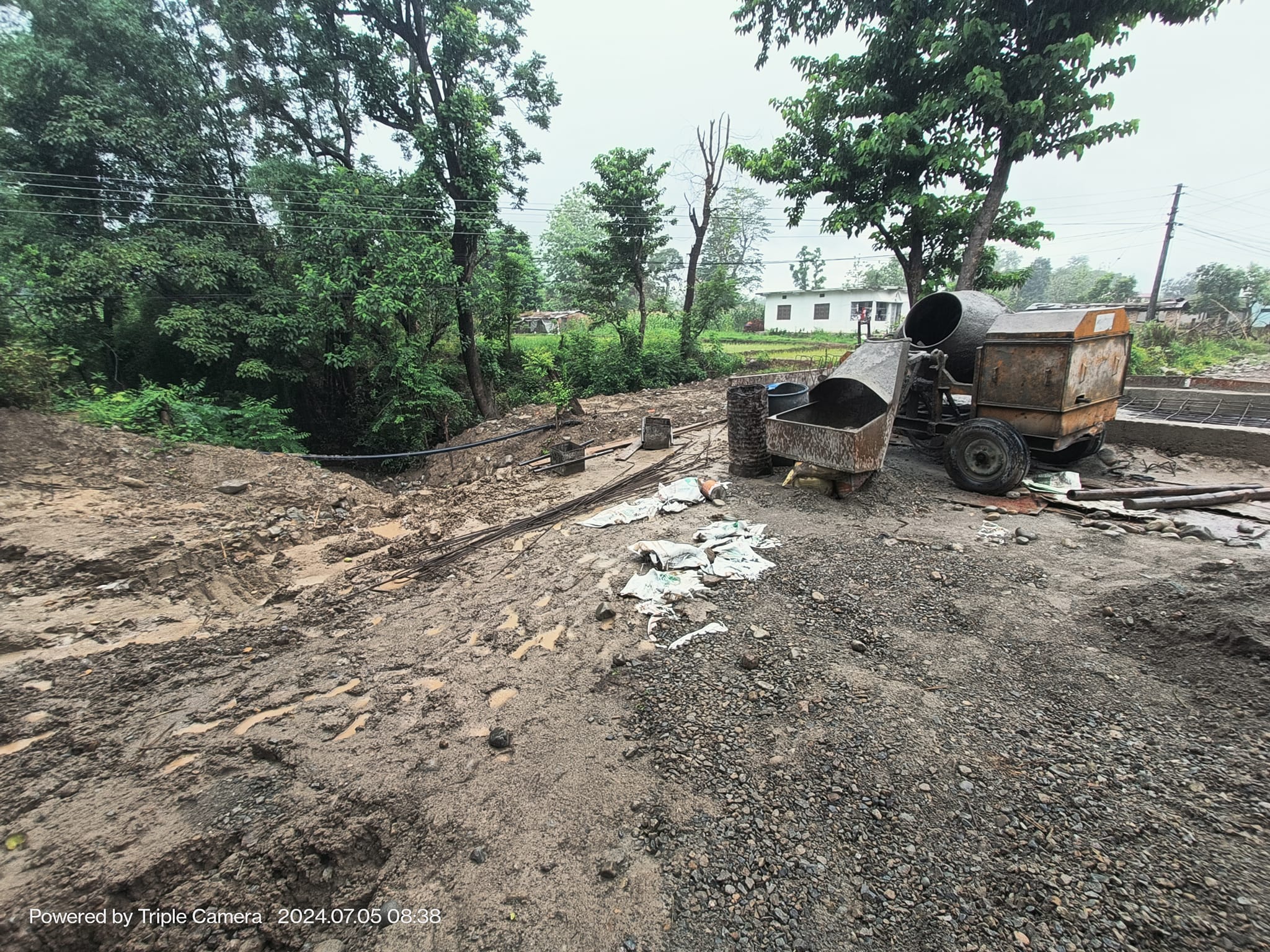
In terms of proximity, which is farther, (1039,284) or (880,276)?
(1039,284)

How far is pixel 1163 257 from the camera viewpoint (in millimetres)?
21953

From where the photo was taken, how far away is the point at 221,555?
17.7 feet

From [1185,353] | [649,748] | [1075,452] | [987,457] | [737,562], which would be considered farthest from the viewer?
[1185,353]

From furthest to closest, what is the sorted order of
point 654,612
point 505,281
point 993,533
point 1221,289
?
point 1221,289
point 505,281
point 993,533
point 654,612

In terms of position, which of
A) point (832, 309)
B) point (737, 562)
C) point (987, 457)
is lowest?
point (737, 562)

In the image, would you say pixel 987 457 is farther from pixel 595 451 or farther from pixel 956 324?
pixel 595 451

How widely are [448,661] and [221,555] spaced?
3529 millimetres

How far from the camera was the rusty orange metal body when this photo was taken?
5.63 m

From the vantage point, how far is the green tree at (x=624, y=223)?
15.5 metres

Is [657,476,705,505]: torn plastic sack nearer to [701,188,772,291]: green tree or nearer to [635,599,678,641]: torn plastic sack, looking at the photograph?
[635,599,678,641]: torn plastic sack

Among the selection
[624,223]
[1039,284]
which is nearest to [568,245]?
[624,223]

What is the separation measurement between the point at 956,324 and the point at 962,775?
657 cm

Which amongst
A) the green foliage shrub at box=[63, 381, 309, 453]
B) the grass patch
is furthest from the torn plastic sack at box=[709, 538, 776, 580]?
the grass patch

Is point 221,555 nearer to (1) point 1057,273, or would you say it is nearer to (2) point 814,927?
(2) point 814,927
